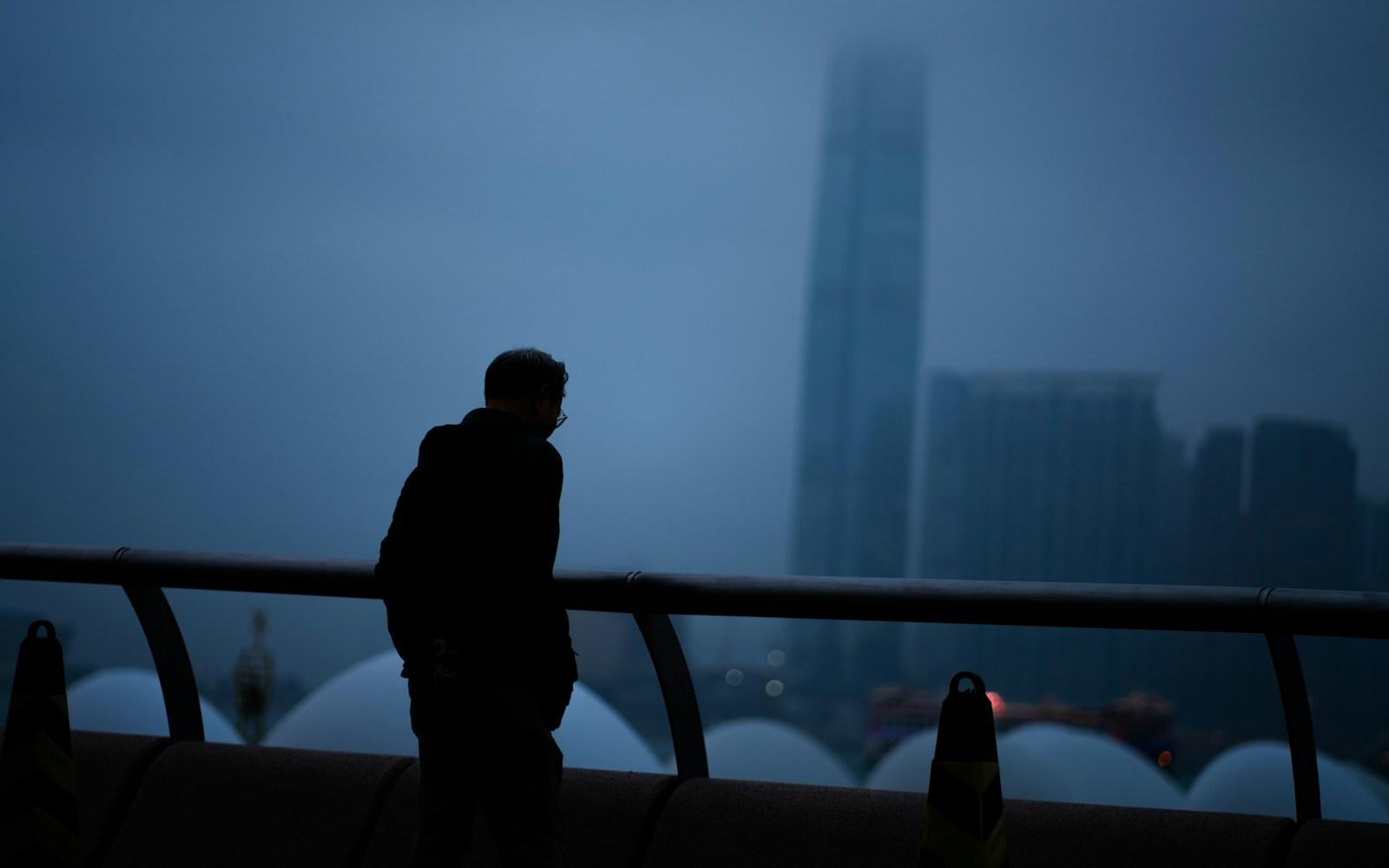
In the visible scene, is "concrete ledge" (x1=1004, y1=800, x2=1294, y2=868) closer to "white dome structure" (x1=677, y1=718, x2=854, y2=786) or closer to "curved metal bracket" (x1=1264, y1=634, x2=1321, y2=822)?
"curved metal bracket" (x1=1264, y1=634, x2=1321, y2=822)

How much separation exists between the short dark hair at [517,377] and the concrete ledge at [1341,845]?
1.90 meters

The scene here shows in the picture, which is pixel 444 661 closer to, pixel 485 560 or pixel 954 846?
pixel 485 560

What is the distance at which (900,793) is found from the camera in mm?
3518

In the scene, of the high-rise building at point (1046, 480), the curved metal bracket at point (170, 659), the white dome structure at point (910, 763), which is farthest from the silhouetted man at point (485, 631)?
the high-rise building at point (1046, 480)

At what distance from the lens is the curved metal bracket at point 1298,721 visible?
308cm

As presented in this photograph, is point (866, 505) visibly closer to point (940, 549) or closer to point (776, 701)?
point (940, 549)

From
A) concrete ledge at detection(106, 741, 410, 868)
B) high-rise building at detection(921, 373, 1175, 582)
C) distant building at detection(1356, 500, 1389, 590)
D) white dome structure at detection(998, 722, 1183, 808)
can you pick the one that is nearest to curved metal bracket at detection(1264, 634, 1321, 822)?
concrete ledge at detection(106, 741, 410, 868)

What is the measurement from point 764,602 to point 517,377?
0.82 metres

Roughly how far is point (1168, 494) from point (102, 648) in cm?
14094

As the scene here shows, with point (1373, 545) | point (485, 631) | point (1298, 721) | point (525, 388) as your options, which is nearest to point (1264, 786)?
point (1298, 721)

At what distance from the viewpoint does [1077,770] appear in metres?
26.7

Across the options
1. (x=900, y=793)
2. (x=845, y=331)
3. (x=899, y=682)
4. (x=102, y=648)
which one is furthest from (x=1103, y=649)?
(x=900, y=793)

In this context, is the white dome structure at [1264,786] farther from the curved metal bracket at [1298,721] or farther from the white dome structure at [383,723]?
the curved metal bracket at [1298,721]

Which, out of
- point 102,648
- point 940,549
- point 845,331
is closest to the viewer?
point 102,648
